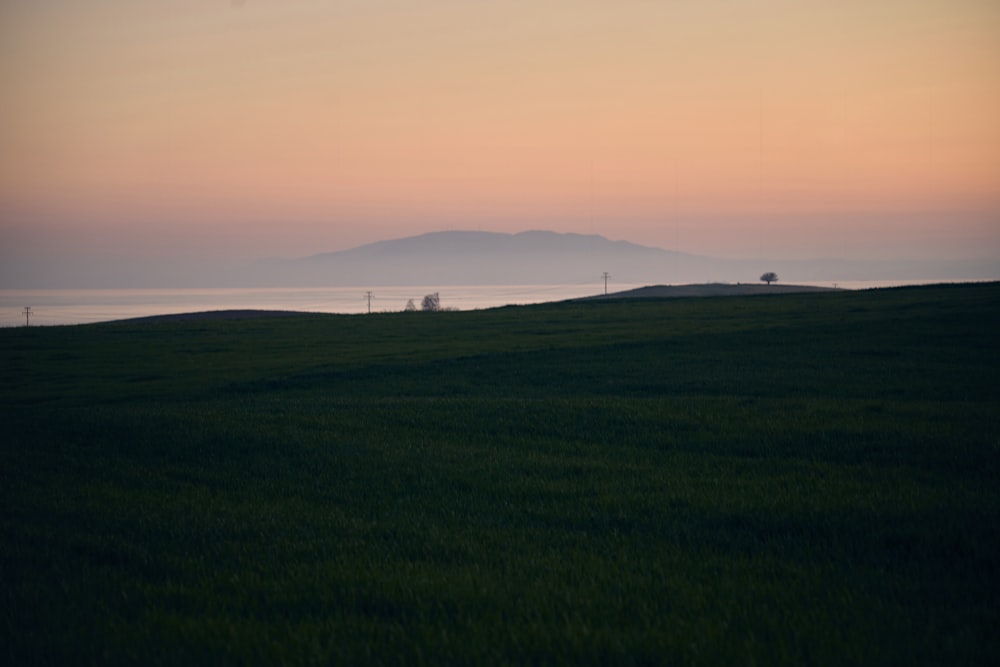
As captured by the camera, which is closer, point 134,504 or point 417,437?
point 134,504

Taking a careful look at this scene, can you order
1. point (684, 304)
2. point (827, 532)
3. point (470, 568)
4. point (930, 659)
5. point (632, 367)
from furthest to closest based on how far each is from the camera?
point (684, 304)
point (632, 367)
point (827, 532)
point (470, 568)
point (930, 659)

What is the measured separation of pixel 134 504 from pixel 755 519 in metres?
9.38

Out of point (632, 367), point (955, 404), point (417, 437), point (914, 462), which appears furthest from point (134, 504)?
point (632, 367)

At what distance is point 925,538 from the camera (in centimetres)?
956

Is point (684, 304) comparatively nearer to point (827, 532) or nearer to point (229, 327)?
point (229, 327)

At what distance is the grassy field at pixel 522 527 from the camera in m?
7.25

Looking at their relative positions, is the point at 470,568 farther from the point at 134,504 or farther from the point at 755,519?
the point at 134,504

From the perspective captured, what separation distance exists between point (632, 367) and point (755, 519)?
72.5ft

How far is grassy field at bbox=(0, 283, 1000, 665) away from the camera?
7.25m

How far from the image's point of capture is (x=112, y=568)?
9484mm

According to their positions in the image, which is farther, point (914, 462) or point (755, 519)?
point (914, 462)

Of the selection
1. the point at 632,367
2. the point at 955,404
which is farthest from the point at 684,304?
the point at 955,404

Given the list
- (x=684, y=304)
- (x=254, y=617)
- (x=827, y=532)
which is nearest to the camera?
(x=254, y=617)

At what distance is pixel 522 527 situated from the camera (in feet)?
36.0
